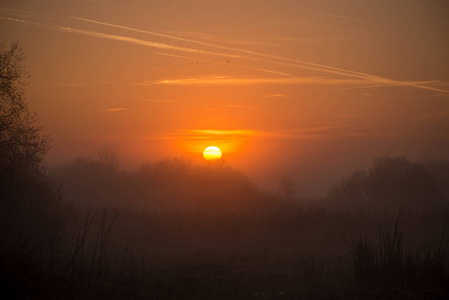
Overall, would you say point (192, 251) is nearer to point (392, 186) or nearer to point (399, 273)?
point (399, 273)

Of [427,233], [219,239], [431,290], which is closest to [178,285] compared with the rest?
[431,290]

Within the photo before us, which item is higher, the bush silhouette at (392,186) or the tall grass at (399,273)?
the bush silhouette at (392,186)

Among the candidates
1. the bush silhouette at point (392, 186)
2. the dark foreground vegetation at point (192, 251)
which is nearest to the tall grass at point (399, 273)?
the dark foreground vegetation at point (192, 251)

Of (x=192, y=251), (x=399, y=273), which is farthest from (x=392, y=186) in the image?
(x=399, y=273)

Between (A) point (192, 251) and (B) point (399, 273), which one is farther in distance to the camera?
(A) point (192, 251)

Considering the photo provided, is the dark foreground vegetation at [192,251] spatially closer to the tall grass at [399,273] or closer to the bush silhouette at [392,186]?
the tall grass at [399,273]

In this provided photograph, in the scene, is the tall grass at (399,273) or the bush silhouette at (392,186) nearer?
the tall grass at (399,273)

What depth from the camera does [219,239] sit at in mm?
18328

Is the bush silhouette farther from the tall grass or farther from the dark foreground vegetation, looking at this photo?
the tall grass

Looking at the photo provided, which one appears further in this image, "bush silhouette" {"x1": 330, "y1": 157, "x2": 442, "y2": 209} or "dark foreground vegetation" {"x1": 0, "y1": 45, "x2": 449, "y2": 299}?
"bush silhouette" {"x1": 330, "y1": 157, "x2": 442, "y2": 209}

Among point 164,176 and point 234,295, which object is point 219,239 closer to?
point 234,295

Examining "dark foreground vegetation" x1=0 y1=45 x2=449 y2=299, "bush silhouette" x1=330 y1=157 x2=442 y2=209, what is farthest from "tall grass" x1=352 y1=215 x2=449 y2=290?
"bush silhouette" x1=330 y1=157 x2=442 y2=209

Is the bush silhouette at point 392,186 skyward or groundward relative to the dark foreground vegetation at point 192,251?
skyward

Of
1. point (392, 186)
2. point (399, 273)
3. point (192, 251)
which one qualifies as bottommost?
point (399, 273)
